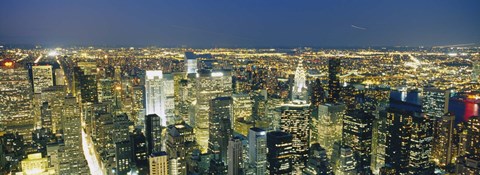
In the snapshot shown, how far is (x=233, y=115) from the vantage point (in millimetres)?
17141

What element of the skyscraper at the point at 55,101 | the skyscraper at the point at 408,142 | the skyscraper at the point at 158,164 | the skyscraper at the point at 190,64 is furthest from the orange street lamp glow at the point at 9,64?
the skyscraper at the point at 408,142

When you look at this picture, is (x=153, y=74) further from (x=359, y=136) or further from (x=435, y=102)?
(x=435, y=102)

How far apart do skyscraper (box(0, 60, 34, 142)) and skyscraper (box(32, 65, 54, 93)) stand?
230cm

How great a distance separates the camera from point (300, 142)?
1343cm

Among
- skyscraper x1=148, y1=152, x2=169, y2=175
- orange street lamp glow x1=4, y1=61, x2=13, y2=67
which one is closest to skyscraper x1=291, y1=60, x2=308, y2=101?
skyscraper x1=148, y1=152, x2=169, y2=175

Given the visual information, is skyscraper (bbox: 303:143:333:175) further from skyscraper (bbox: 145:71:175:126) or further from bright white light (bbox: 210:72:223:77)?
skyscraper (bbox: 145:71:175:126)

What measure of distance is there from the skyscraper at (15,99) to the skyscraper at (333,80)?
12.8 metres

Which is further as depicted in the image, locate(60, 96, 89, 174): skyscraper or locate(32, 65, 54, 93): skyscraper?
locate(32, 65, 54, 93): skyscraper

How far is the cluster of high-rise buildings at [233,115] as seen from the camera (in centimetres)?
1166

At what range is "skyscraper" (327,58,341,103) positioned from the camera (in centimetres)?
1777

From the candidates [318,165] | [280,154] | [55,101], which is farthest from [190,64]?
[318,165]

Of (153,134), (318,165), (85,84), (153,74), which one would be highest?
(153,74)

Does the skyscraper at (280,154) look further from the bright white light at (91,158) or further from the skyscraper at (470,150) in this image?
the bright white light at (91,158)

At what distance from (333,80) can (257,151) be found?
836 centimetres
